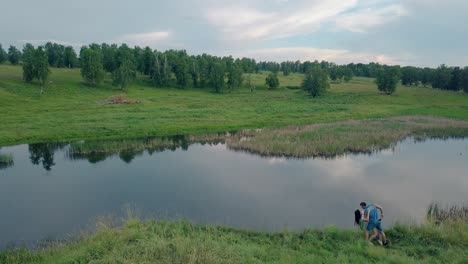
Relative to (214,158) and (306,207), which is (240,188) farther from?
(214,158)

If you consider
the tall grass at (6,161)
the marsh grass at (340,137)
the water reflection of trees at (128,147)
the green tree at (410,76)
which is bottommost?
the tall grass at (6,161)

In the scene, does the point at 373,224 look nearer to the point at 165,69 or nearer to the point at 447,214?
the point at 447,214

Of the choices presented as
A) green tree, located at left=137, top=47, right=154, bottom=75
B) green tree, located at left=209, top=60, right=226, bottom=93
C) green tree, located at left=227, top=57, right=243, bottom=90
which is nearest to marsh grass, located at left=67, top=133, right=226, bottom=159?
green tree, located at left=209, top=60, right=226, bottom=93

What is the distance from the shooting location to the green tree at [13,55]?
110m

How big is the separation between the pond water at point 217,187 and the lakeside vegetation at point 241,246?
2.57 meters

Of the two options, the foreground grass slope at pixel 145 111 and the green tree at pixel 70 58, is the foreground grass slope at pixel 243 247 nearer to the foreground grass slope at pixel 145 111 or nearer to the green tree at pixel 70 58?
the foreground grass slope at pixel 145 111

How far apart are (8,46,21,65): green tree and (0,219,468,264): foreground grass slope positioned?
115 meters

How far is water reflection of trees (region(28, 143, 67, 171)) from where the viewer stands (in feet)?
107

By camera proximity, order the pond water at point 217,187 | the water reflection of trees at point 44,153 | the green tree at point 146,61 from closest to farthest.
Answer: the pond water at point 217,187, the water reflection of trees at point 44,153, the green tree at point 146,61

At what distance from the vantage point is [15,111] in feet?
175

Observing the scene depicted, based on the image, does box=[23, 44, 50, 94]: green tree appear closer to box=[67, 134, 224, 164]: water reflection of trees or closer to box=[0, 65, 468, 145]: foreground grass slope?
box=[0, 65, 468, 145]: foreground grass slope

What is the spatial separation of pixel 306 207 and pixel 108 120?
118 ft

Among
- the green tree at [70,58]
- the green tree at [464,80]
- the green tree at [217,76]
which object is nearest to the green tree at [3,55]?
the green tree at [70,58]

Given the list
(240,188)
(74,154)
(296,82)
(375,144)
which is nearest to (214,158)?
(240,188)
